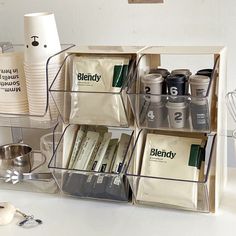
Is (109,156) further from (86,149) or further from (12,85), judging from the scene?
(12,85)

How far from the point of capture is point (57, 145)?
1127mm

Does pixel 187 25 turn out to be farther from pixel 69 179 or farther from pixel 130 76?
pixel 69 179

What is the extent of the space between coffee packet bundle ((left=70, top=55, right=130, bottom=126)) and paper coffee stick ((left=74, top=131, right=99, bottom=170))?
6 centimetres

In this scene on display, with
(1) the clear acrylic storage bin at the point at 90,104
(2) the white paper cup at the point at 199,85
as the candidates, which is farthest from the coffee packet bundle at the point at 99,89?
(2) the white paper cup at the point at 199,85

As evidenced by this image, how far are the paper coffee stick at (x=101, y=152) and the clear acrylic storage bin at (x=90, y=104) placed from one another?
Answer: 0.07 m

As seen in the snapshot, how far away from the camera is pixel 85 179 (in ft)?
3.54

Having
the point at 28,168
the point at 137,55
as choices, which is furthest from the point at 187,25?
the point at 28,168

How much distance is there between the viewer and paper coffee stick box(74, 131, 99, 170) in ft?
3.57

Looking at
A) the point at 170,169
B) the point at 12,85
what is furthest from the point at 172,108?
the point at 12,85

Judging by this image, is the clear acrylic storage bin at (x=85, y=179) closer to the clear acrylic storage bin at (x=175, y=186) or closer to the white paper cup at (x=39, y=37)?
the clear acrylic storage bin at (x=175, y=186)

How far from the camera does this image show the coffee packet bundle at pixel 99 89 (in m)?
1.02

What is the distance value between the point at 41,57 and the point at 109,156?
10.7 inches

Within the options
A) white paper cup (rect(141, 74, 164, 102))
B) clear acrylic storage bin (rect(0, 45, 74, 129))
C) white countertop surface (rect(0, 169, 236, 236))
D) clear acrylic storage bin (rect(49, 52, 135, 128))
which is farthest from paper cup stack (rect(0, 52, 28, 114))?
white paper cup (rect(141, 74, 164, 102))

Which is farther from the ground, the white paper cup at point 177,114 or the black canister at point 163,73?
the black canister at point 163,73
